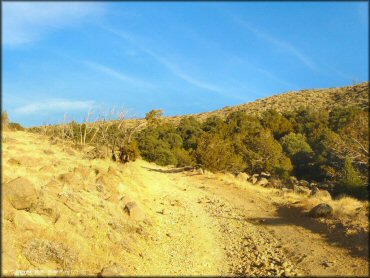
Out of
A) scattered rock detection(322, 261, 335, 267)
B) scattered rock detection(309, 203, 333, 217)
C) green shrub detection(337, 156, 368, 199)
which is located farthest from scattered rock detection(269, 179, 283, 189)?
scattered rock detection(322, 261, 335, 267)

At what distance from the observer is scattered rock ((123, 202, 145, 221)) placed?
1473 centimetres

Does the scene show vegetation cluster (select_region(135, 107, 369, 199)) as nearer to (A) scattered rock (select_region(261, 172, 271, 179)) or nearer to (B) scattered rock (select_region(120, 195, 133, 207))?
(A) scattered rock (select_region(261, 172, 271, 179))

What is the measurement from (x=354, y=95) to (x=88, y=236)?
5737 cm

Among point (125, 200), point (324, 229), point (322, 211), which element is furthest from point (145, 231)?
point (322, 211)

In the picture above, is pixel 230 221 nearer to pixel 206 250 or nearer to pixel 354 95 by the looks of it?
pixel 206 250

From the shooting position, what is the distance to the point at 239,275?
10.9m

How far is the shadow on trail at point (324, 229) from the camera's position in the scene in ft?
40.8

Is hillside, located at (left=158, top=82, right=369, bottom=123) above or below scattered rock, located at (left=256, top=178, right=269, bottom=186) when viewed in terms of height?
above

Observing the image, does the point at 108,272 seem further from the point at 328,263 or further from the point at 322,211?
the point at 322,211

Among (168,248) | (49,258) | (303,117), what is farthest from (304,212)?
(303,117)

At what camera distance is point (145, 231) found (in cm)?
1395

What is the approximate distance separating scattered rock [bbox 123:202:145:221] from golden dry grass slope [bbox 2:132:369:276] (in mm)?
47

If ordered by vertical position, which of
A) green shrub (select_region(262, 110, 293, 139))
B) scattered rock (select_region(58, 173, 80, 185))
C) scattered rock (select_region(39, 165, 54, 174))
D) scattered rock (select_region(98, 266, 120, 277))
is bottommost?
scattered rock (select_region(98, 266, 120, 277))

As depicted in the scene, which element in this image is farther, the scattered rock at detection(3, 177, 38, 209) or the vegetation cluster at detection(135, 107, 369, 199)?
the vegetation cluster at detection(135, 107, 369, 199)
